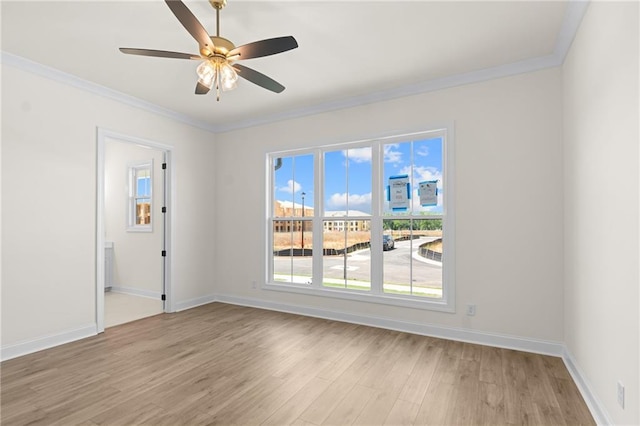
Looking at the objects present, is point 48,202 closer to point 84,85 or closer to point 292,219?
point 84,85

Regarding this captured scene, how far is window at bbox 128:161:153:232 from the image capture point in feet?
18.9

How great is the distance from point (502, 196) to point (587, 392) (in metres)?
1.81

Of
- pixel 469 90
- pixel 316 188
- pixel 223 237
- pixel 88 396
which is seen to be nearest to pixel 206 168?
pixel 223 237

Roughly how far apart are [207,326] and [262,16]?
3.48 m

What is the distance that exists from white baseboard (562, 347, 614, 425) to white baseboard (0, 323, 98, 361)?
4.72m

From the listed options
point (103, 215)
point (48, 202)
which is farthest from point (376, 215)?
point (48, 202)

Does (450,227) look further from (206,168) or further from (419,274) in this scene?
(206,168)

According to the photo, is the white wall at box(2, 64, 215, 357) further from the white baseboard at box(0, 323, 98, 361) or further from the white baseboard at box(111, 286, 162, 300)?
the white baseboard at box(111, 286, 162, 300)

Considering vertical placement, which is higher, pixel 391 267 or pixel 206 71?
pixel 206 71

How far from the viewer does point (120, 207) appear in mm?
6043

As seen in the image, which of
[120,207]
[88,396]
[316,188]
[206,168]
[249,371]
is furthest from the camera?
[120,207]

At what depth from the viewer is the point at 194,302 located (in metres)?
5.12

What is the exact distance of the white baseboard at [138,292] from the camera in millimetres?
5547

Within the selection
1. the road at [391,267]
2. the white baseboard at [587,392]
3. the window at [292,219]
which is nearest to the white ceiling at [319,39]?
the window at [292,219]
